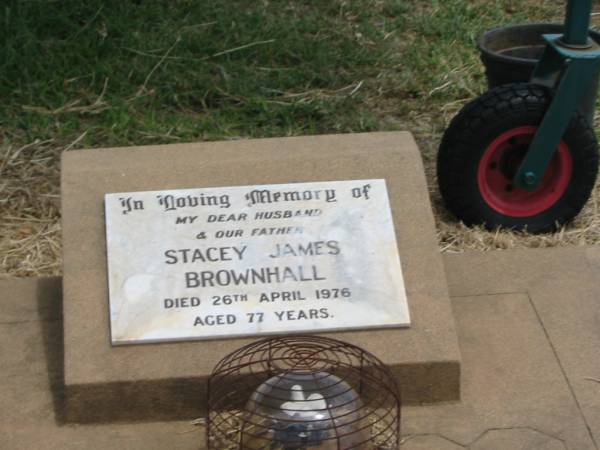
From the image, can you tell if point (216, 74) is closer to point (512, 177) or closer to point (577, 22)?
point (512, 177)

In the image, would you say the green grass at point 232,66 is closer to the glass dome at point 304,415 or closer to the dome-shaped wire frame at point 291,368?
the dome-shaped wire frame at point 291,368

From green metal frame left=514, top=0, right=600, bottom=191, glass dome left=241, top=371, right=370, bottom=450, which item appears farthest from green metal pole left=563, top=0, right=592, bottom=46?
glass dome left=241, top=371, right=370, bottom=450

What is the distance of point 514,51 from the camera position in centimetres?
525

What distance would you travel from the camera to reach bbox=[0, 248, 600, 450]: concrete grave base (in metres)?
3.49

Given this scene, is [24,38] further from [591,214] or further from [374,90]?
[591,214]

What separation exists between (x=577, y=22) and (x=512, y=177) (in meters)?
0.69

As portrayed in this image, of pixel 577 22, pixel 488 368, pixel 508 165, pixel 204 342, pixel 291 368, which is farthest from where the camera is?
pixel 508 165

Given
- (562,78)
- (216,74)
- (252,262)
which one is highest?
(562,78)

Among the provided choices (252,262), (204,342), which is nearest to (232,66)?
(252,262)

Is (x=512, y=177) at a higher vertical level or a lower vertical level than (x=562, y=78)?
lower

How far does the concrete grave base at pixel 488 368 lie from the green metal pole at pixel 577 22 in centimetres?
83

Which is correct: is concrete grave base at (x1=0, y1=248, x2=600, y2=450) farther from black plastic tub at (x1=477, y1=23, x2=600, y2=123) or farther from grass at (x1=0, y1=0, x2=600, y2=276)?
black plastic tub at (x1=477, y1=23, x2=600, y2=123)

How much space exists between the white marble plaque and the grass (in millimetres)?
1156

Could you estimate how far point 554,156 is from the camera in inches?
184
